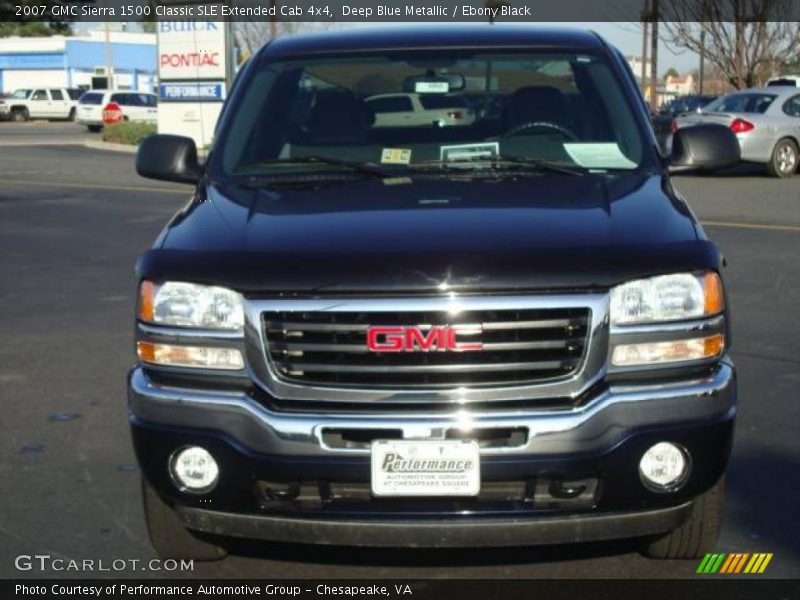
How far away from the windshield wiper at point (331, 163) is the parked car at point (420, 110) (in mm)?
344

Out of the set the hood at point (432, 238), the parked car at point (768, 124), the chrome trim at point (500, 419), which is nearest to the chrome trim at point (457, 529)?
the chrome trim at point (500, 419)

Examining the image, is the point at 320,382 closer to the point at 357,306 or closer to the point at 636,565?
the point at 357,306

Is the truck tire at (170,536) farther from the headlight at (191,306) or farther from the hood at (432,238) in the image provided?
the hood at (432,238)

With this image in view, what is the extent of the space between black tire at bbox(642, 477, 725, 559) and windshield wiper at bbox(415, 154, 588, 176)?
1.32 m

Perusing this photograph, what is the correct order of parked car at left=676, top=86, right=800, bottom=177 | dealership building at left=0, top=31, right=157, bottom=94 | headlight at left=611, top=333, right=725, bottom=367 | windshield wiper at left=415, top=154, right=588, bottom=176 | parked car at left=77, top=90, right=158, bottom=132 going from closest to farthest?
headlight at left=611, top=333, right=725, bottom=367 < windshield wiper at left=415, top=154, right=588, bottom=176 < parked car at left=676, top=86, right=800, bottom=177 < parked car at left=77, top=90, right=158, bottom=132 < dealership building at left=0, top=31, right=157, bottom=94

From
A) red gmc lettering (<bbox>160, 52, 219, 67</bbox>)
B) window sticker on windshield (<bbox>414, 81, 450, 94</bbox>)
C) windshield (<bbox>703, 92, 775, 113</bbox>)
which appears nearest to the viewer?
window sticker on windshield (<bbox>414, 81, 450, 94</bbox>)

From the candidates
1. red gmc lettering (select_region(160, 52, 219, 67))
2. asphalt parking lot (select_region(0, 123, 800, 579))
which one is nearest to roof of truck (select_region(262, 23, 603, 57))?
asphalt parking lot (select_region(0, 123, 800, 579))

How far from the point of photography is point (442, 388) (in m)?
3.96

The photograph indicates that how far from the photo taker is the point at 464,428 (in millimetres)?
3902

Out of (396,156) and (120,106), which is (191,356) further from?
(120,106)

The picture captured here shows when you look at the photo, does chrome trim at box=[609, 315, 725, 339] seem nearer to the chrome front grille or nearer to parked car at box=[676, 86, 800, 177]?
the chrome front grille

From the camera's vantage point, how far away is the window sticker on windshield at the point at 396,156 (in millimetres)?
5199

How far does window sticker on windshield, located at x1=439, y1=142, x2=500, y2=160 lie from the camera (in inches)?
206

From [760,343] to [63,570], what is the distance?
5155 millimetres
